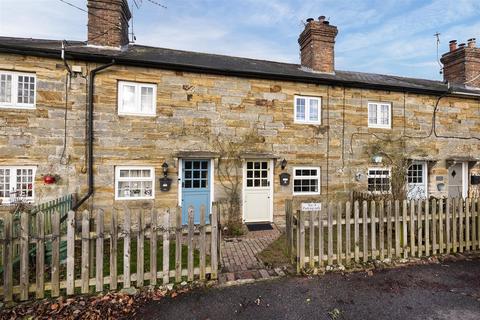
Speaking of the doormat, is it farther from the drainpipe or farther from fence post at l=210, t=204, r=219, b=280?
the drainpipe

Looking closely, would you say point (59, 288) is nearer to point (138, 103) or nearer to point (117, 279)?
point (117, 279)

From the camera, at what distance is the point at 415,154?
10.9m

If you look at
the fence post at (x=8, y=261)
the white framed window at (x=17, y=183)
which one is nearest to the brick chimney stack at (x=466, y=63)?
the fence post at (x=8, y=261)

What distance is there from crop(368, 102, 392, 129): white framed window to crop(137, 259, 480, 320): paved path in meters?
6.74

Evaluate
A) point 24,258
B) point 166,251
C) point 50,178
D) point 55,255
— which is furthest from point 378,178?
point 50,178

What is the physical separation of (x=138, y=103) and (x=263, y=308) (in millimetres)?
7026

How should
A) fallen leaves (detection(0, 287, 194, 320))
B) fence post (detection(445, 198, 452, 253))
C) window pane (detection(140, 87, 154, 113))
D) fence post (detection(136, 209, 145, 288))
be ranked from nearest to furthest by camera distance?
fallen leaves (detection(0, 287, 194, 320)) < fence post (detection(136, 209, 145, 288)) < fence post (detection(445, 198, 452, 253)) < window pane (detection(140, 87, 154, 113))

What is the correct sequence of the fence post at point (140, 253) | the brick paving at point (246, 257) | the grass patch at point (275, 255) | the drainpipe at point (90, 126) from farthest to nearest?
the drainpipe at point (90, 126) < the grass patch at point (275, 255) < the brick paving at point (246, 257) < the fence post at point (140, 253)

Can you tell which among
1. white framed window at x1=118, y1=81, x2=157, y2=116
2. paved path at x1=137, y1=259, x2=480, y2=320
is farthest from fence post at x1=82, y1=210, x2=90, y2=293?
white framed window at x1=118, y1=81, x2=157, y2=116

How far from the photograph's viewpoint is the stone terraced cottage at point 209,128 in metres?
7.59

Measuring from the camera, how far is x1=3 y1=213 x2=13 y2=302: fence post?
3.95 metres

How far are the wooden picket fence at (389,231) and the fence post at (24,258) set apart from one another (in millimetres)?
4538

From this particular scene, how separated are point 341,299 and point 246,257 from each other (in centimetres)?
242

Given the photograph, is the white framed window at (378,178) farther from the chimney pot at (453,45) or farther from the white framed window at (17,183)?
the white framed window at (17,183)
